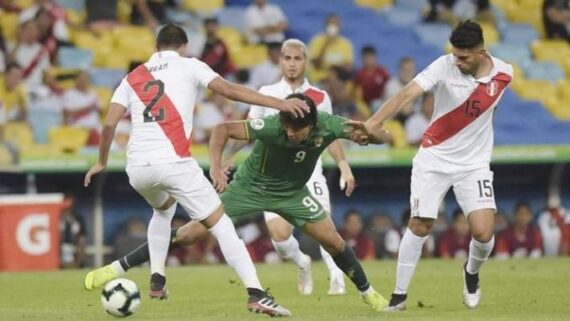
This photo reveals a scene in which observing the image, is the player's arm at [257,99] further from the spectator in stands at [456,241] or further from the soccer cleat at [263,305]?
the spectator in stands at [456,241]

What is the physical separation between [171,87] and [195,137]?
10849 mm

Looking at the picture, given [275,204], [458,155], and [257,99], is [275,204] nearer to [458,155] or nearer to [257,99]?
[257,99]

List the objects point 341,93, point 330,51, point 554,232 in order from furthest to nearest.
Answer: point 330,51
point 341,93
point 554,232

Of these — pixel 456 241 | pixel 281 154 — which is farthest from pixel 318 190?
pixel 456 241

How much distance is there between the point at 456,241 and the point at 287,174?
11667 millimetres

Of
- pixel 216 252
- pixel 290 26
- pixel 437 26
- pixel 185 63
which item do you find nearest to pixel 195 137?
pixel 216 252

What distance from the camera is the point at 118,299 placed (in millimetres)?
11328

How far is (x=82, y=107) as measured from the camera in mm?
22672

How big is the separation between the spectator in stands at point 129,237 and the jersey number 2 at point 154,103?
10394 millimetres

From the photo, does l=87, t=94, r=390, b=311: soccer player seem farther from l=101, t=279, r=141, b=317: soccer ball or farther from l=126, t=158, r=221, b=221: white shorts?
l=101, t=279, r=141, b=317: soccer ball

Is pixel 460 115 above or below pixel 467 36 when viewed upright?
below

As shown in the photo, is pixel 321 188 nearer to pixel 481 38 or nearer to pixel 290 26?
pixel 481 38

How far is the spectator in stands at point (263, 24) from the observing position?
25438mm

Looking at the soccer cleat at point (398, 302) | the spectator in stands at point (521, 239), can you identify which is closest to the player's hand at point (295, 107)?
the soccer cleat at point (398, 302)
